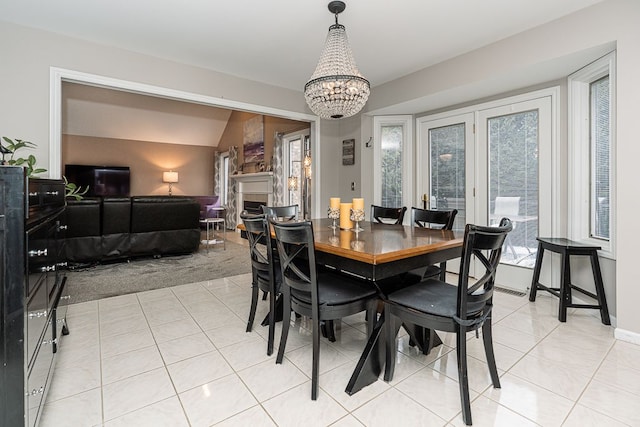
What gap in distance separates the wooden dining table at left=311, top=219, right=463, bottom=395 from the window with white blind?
171 cm

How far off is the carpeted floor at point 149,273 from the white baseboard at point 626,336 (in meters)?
3.81

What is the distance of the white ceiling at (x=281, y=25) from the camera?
248 centimetres

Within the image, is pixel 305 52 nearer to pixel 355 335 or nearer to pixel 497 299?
pixel 355 335

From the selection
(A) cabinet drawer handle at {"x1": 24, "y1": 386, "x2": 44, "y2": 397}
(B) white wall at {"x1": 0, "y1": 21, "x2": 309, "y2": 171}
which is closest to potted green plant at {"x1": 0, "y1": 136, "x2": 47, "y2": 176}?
(B) white wall at {"x1": 0, "y1": 21, "x2": 309, "y2": 171}

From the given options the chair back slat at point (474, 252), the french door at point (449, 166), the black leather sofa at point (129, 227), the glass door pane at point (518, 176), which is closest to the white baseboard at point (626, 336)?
the glass door pane at point (518, 176)

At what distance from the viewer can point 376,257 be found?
60.0 inches

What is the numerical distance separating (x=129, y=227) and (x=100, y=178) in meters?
4.43

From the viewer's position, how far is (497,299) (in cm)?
318

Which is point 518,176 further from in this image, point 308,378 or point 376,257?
point 308,378

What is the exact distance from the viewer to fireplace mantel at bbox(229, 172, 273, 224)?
7.01 meters

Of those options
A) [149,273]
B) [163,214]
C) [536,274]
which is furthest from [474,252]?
[163,214]

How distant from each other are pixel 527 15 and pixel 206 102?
3.35m

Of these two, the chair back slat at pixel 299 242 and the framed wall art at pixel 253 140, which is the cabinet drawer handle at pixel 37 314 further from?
the framed wall art at pixel 253 140

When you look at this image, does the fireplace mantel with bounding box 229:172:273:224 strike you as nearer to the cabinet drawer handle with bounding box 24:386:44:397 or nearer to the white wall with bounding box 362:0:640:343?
the white wall with bounding box 362:0:640:343
